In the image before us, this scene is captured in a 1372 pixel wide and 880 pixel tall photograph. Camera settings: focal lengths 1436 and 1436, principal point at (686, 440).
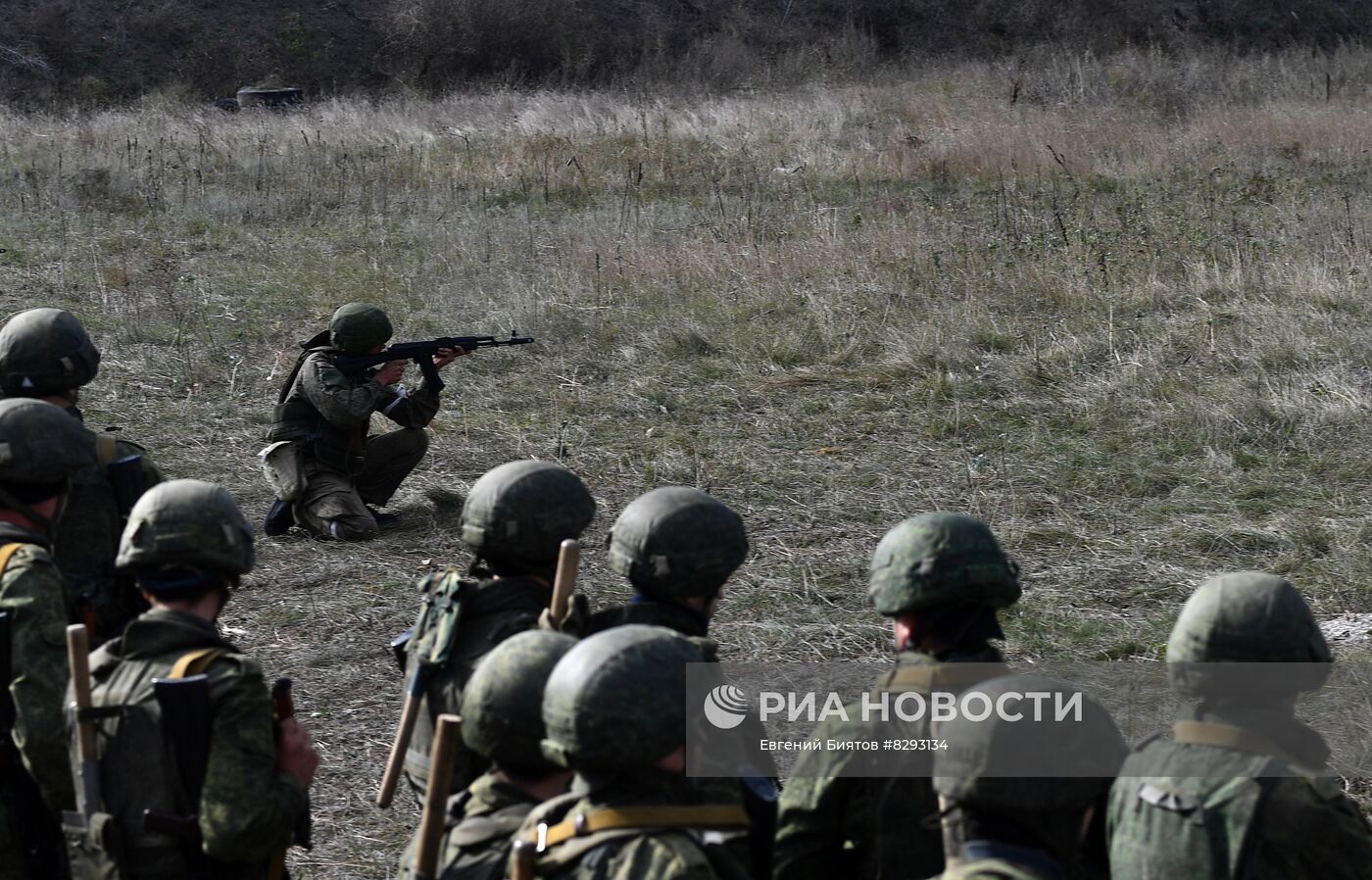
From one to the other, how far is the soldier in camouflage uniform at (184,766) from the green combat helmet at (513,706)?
470 mm

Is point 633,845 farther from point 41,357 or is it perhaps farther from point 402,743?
point 41,357

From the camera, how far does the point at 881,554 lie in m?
3.03

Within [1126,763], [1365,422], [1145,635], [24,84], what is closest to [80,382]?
[1126,763]

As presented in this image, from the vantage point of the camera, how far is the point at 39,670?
3088mm

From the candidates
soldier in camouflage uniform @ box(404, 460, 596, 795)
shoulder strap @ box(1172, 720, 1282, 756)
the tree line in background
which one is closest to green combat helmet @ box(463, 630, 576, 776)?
soldier in camouflage uniform @ box(404, 460, 596, 795)

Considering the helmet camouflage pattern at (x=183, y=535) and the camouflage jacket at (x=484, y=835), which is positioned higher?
the helmet camouflage pattern at (x=183, y=535)

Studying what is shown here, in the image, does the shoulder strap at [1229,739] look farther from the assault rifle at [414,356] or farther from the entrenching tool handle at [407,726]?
the assault rifle at [414,356]

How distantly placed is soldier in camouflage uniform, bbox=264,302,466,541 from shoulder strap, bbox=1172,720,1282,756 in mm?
5282

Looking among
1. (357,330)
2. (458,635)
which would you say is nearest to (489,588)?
(458,635)

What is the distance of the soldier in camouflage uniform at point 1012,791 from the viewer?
2217 millimetres

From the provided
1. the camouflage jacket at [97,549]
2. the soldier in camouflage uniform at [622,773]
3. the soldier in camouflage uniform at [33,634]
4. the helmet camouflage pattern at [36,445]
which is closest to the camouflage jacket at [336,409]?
the camouflage jacket at [97,549]

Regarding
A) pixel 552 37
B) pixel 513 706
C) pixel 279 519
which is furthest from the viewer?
pixel 552 37

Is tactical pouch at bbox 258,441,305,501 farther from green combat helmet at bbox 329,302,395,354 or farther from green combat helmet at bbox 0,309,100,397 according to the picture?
green combat helmet at bbox 0,309,100,397
